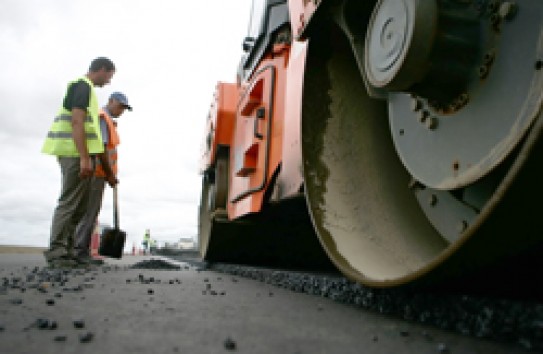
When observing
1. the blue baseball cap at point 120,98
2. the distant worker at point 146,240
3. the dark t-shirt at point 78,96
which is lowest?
the distant worker at point 146,240

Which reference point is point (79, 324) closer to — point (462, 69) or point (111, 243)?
point (462, 69)

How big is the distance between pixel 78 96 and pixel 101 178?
139 centimetres

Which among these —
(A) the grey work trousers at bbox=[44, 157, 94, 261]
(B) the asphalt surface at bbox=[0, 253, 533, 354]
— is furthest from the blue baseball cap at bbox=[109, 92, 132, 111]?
(B) the asphalt surface at bbox=[0, 253, 533, 354]

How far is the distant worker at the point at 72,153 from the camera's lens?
3.99 metres

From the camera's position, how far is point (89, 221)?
5.09 metres

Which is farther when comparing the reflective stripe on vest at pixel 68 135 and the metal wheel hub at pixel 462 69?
the reflective stripe on vest at pixel 68 135

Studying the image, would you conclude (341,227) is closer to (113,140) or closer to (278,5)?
(278,5)

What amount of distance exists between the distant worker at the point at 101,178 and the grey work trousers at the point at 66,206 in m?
0.66

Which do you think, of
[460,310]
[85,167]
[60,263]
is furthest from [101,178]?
[460,310]

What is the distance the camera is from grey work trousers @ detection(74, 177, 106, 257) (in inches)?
197

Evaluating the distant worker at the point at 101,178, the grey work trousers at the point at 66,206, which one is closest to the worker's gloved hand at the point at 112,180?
the distant worker at the point at 101,178

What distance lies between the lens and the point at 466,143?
126 centimetres

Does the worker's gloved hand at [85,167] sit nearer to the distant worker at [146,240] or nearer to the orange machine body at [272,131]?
the orange machine body at [272,131]

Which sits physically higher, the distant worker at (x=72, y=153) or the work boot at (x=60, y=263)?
the distant worker at (x=72, y=153)
